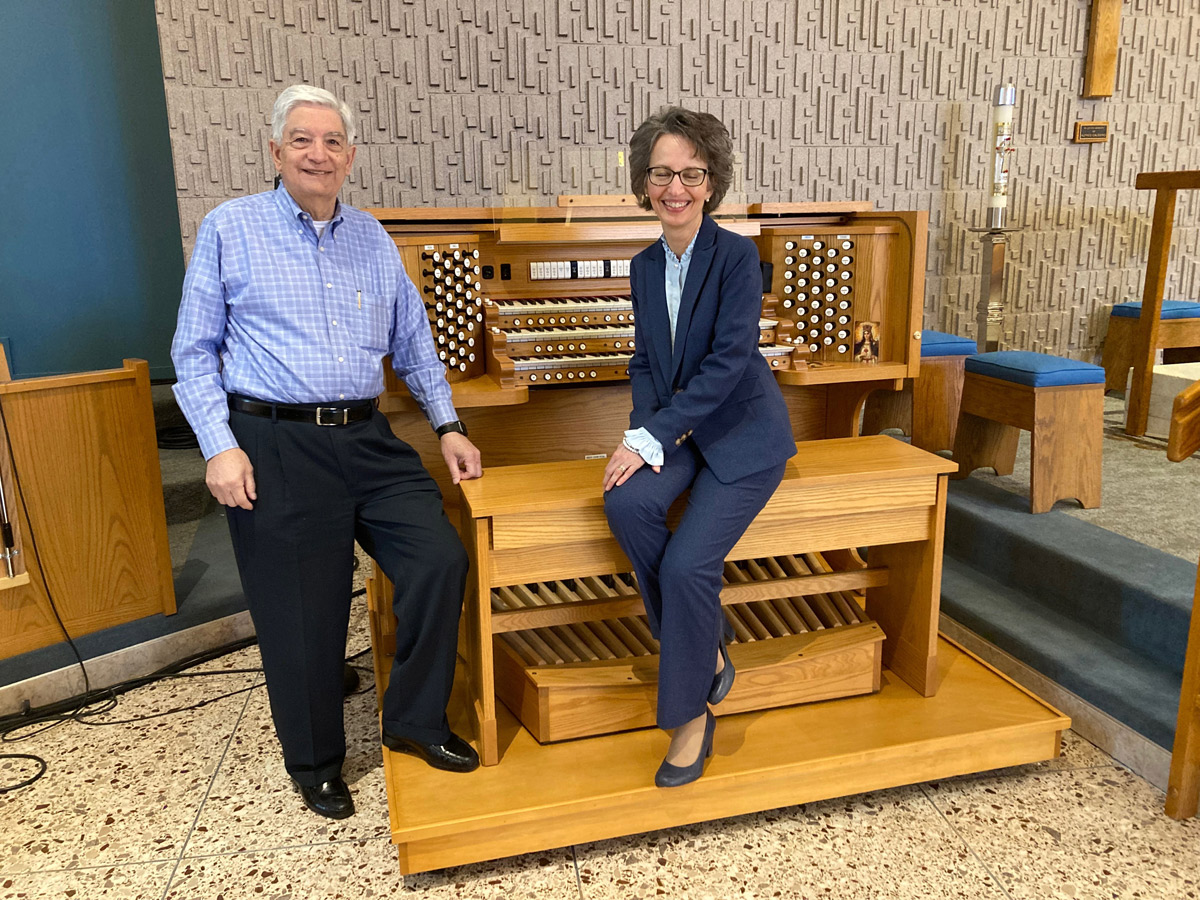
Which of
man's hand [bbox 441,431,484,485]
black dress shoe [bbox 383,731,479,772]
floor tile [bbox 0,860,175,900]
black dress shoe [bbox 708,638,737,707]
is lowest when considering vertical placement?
floor tile [bbox 0,860,175,900]

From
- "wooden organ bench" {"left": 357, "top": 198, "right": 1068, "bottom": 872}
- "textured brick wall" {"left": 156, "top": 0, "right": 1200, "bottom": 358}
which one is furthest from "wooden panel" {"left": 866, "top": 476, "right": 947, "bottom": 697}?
"textured brick wall" {"left": 156, "top": 0, "right": 1200, "bottom": 358}

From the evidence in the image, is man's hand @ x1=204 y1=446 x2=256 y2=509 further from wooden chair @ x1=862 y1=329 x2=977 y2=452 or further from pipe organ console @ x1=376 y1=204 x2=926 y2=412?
wooden chair @ x1=862 y1=329 x2=977 y2=452

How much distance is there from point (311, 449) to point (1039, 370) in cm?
256

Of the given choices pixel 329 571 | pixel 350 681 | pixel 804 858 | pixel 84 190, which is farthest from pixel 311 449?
pixel 84 190

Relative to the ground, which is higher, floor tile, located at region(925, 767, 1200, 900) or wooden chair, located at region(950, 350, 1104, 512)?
wooden chair, located at region(950, 350, 1104, 512)

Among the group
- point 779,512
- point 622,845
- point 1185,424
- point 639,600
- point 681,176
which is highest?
point 681,176

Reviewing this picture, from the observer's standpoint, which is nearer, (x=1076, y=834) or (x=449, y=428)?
(x=1076, y=834)

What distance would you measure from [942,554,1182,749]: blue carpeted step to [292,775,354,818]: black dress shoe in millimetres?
1943

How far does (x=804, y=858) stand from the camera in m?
2.01

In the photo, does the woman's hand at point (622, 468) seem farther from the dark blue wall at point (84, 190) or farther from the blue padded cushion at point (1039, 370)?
the dark blue wall at point (84, 190)

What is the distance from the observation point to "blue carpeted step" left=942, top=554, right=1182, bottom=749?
2.31 meters

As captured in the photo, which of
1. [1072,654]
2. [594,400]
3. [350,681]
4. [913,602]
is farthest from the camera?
[594,400]

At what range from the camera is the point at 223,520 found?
392 cm

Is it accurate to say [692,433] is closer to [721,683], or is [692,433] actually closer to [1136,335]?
[721,683]
